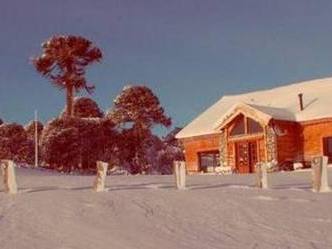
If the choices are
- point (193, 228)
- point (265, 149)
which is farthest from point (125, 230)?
point (265, 149)

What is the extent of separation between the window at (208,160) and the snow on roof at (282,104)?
154 cm

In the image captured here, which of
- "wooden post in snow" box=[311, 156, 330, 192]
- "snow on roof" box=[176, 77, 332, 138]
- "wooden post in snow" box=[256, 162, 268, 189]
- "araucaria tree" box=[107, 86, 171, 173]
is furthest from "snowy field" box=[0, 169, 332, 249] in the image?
"araucaria tree" box=[107, 86, 171, 173]

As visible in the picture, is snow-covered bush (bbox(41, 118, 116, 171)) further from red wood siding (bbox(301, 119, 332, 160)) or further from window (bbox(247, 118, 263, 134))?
red wood siding (bbox(301, 119, 332, 160))

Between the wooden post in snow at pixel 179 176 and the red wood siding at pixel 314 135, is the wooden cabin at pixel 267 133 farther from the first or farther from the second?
the wooden post in snow at pixel 179 176

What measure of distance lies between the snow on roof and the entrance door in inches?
81.1

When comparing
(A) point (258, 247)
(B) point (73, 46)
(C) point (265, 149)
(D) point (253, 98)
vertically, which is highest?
(B) point (73, 46)

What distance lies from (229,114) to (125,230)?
86.7ft

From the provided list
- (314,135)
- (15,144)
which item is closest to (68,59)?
(15,144)

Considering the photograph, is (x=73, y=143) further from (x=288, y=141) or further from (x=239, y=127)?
(x=288, y=141)

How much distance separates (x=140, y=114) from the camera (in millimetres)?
51156

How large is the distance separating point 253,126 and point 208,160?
206 inches

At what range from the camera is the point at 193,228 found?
12078mm

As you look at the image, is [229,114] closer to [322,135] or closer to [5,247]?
[322,135]

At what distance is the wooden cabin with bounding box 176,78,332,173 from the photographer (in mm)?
35375
